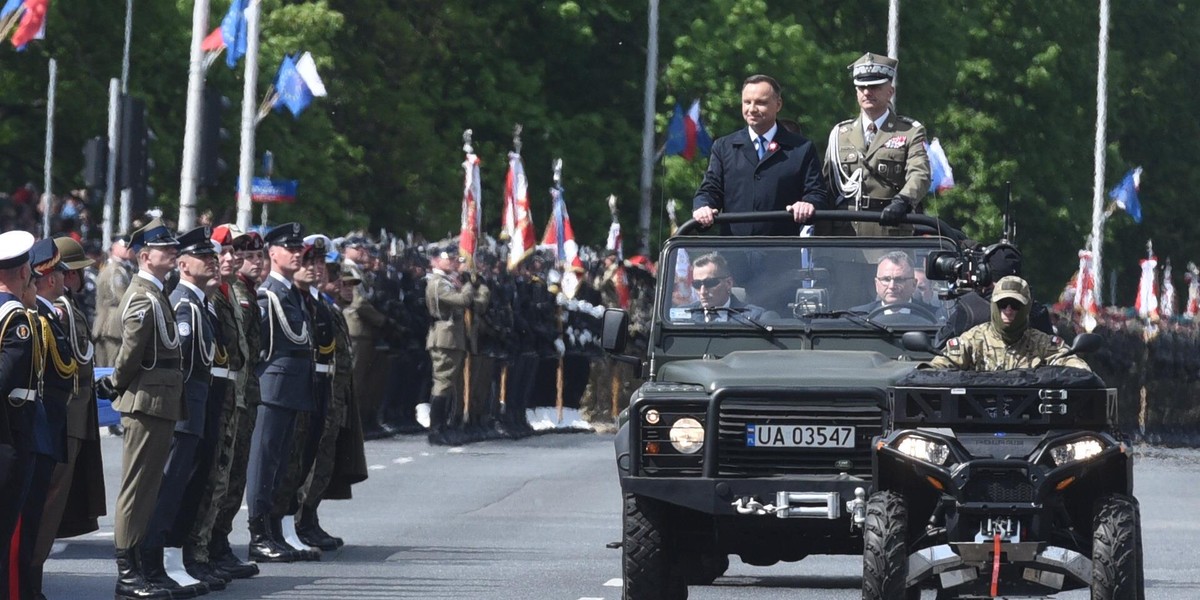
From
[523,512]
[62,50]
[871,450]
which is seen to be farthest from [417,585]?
[62,50]

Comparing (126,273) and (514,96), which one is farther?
(514,96)

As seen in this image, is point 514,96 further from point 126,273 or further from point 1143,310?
point 126,273

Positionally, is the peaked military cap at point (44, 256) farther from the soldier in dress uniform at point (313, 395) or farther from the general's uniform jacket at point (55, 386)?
the soldier in dress uniform at point (313, 395)

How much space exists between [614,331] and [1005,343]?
6.40 ft

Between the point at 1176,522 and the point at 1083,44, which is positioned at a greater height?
the point at 1083,44

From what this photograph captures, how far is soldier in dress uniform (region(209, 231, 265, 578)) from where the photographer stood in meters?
15.9

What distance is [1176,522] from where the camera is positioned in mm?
22625

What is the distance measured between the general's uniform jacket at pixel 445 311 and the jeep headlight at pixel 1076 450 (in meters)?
19.0

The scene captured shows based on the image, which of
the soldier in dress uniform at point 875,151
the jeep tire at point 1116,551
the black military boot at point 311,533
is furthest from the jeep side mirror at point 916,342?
the black military boot at point 311,533

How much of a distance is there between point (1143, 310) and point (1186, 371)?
12808 millimetres

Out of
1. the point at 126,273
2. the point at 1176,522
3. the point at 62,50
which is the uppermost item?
the point at 62,50

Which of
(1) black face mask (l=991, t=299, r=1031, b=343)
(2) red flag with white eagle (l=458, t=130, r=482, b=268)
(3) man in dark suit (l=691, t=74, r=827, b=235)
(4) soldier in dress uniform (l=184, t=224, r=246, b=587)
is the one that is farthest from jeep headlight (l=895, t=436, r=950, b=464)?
(2) red flag with white eagle (l=458, t=130, r=482, b=268)

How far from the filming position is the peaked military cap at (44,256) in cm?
1335

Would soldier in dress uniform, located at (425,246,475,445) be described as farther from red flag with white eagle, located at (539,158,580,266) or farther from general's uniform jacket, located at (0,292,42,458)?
general's uniform jacket, located at (0,292,42,458)
